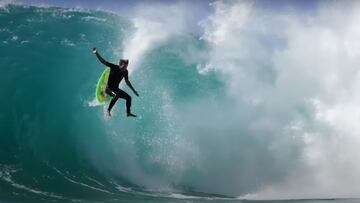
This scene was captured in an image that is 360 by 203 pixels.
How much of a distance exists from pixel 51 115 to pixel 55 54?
3.07 meters

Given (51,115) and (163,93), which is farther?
(163,93)

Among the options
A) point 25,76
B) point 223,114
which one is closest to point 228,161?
point 223,114

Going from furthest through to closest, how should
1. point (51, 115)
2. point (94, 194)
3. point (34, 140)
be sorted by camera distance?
point (51, 115) < point (34, 140) < point (94, 194)

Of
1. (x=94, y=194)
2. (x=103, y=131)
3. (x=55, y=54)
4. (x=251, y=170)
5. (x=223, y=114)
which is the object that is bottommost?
(x=94, y=194)

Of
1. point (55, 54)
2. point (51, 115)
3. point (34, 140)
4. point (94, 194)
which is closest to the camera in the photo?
point (94, 194)

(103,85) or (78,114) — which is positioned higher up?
(78,114)

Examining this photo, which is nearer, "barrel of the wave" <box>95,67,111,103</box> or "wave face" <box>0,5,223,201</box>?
"barrel of the wave" <box>95,67,111,103</box>

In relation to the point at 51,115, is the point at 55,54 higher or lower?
higher

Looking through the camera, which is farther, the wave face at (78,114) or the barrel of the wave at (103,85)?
the wave face at (78,114)

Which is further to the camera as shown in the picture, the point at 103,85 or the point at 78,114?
the point at 78,114

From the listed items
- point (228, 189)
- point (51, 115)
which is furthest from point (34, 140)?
point (228, 189)

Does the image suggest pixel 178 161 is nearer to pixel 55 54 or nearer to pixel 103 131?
pixel 103 131

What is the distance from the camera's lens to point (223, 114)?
17.1m

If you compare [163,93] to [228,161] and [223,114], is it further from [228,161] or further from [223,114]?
[228,161]
